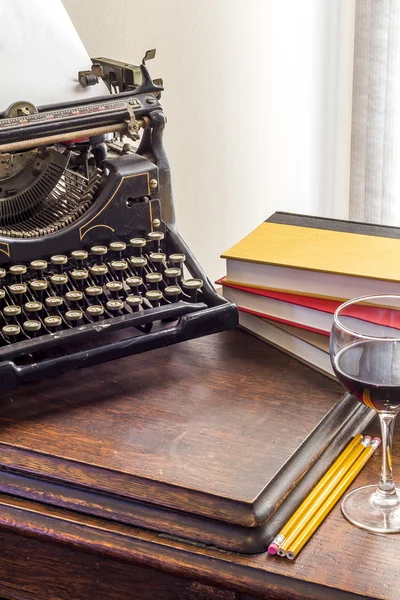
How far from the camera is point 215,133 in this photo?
7.53ft

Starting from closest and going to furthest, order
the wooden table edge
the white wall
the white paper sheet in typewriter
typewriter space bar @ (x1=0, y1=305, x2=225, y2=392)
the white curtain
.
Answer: the wooden table edge < typewriter space bar @ (x1=0, y1=305, x2=225, y2=392) < the white paper sheet in typewriter < the white wall < the white curtain

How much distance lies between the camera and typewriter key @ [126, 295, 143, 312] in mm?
1247

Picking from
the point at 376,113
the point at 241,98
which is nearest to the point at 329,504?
the point at 241,98

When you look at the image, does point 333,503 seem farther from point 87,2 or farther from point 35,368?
point 87,2

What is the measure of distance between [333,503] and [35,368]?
41 centimetres

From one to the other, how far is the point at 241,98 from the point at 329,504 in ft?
5.14

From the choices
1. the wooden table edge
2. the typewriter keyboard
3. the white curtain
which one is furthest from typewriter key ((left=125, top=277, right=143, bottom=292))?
the white curtain

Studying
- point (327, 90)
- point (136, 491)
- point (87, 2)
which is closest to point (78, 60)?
point (87, 2)

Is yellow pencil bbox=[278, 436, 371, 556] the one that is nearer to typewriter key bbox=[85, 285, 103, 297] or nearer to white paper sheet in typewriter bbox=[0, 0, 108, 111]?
typewriter key bbox=[85, 285, 103, 297]

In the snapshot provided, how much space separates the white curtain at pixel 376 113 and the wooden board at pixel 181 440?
140 centimetres

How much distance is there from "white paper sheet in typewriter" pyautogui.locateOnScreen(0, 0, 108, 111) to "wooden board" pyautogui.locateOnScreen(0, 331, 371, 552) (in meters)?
0.45

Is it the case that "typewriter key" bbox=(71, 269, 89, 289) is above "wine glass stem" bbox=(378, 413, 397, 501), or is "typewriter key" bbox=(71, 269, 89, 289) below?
above

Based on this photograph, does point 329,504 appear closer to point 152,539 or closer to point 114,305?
point 152,539

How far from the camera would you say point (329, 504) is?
3.18 ft
